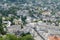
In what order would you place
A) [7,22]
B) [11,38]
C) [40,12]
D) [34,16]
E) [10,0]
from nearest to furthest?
[11,38]
[7,22]
[34,16]
[40,12]
[10,0]

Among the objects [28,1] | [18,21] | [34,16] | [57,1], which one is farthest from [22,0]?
[18,21]

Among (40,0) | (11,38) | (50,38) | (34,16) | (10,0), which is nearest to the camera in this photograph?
(11,38)

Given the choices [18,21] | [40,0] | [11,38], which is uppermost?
[11,38]

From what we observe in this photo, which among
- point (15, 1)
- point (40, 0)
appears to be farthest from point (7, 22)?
point (40, 0)

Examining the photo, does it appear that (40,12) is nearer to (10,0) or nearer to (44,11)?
(44,11)

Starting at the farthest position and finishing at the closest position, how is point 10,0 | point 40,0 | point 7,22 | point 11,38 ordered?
point 40,0 < point 10,0 < point 7,22 < point 11,38

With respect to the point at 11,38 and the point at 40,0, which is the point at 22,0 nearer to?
the point at 40,0

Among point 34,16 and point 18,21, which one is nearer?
point 18,21

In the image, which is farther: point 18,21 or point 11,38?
point 18,21

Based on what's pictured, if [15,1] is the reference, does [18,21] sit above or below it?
above
